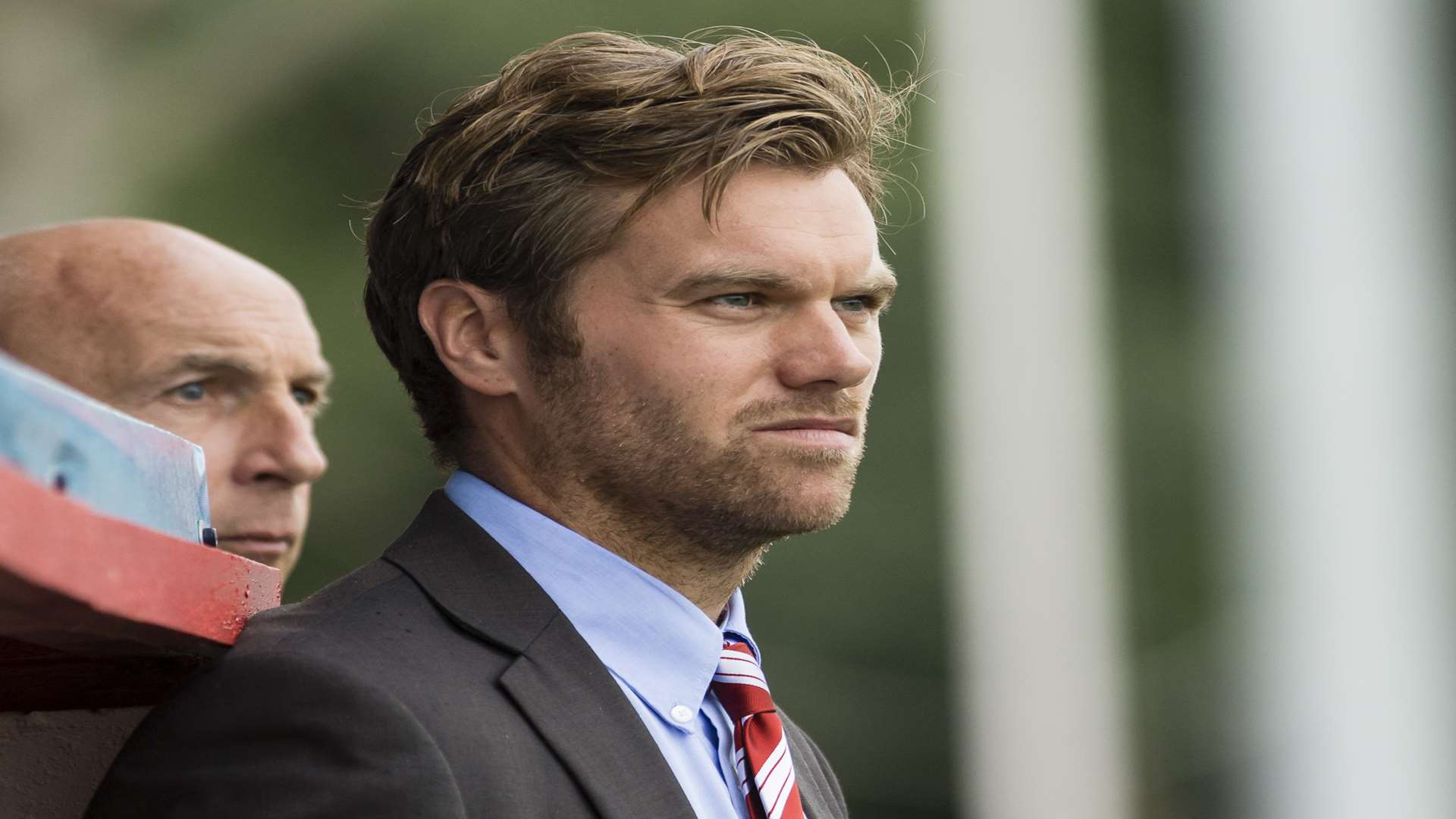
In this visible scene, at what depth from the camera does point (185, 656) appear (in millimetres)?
1659

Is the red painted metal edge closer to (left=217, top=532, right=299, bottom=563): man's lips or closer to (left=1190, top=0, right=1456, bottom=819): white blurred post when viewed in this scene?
(left=217, top=532, right=299, bottom=563): man's lips

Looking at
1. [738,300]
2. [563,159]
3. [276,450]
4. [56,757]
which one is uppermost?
[563,159]

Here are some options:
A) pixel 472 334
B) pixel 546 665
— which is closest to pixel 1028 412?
pixel 472 334

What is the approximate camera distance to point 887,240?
21.8 feet

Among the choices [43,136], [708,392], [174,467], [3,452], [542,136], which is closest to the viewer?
[3,452]

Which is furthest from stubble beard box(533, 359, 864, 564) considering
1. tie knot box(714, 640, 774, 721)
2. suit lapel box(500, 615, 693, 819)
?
suit lapel box(500, 615, 693, 819)

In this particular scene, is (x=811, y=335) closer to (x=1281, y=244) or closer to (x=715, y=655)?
(x=715, y=655)

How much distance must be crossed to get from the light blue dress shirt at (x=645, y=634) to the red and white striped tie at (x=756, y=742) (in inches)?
0.6

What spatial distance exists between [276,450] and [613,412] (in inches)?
29.7

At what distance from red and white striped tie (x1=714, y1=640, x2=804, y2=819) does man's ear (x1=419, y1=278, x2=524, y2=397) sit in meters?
0.46

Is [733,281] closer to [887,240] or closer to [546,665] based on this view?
[546,665]

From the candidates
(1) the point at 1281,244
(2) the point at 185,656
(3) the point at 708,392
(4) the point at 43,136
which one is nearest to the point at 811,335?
(3) the point at 708,392

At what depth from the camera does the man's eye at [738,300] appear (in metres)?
2.18

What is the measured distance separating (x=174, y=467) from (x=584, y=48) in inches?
45.9
